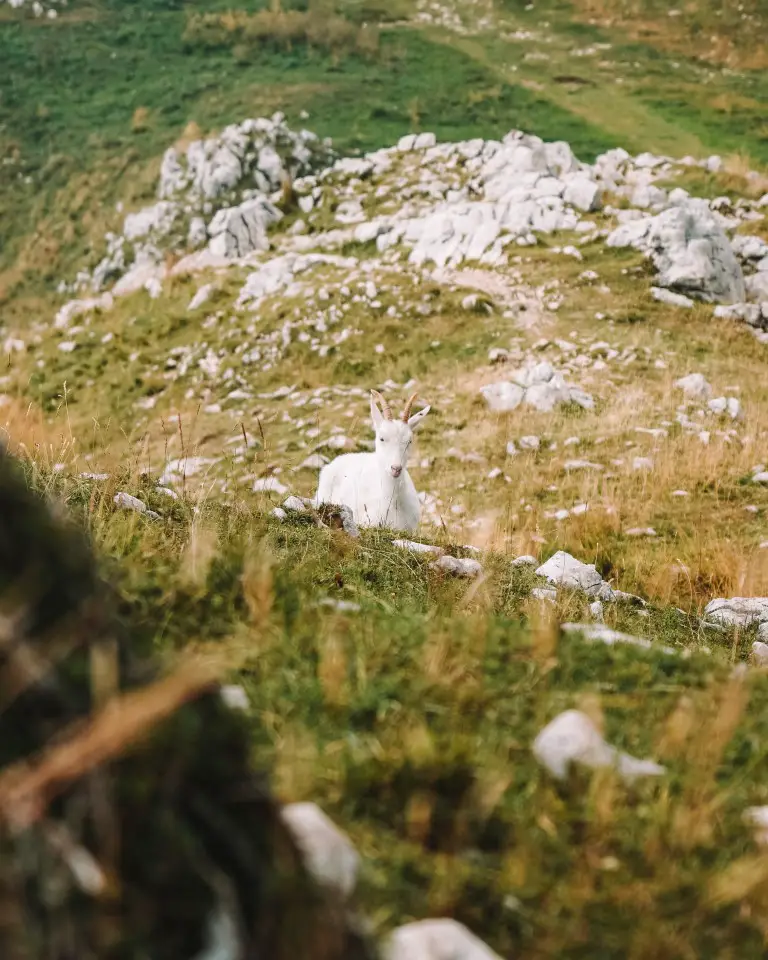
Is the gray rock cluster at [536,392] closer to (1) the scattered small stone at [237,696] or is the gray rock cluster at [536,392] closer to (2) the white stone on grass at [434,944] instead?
(1) the scattered small stone at [237,696]

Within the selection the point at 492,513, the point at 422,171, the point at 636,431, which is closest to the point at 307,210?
the point at 422,171

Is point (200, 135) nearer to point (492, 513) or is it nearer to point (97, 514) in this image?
point (492, 513)

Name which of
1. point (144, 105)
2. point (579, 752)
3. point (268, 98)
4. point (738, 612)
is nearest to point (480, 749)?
point (579, 752)

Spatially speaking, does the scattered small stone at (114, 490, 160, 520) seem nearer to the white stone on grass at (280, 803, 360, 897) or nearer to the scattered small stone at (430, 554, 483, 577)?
the scattered small stone at (430, 554, 483, 577)

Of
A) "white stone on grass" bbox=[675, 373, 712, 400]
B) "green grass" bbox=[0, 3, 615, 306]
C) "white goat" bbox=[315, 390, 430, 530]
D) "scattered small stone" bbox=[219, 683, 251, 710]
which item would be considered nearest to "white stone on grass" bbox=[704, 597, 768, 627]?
"white goat" bbox=[315, 390, 430, 530]

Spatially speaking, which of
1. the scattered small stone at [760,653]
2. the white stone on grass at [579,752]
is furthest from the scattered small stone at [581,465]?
the white stone on grass at [579,752]

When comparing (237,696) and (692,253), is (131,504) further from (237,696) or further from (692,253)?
(692,253)
